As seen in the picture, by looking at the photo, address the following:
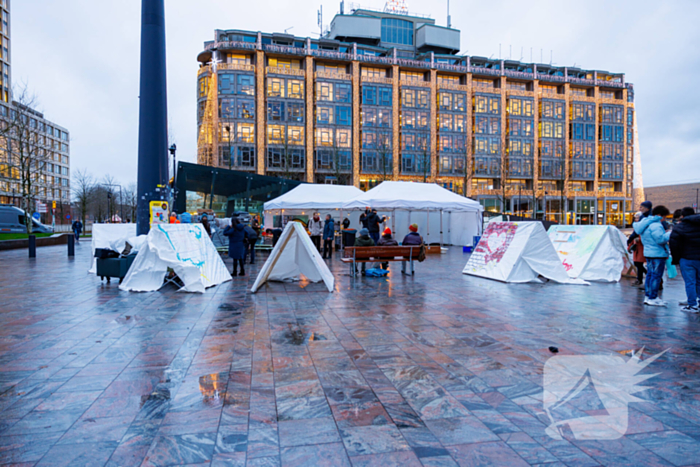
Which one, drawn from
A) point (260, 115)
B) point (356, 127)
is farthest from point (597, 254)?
point (260, 115)

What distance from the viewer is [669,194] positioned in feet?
293

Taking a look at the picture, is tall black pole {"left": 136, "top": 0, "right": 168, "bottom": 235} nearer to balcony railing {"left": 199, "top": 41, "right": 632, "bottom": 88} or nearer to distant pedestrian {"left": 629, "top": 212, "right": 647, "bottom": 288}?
distant pedestrian {"left": 629, "top": 212, "right": 647, "bottom": 288}

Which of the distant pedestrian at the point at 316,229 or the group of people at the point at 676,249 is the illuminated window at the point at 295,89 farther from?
the group of people at the point at 676,249

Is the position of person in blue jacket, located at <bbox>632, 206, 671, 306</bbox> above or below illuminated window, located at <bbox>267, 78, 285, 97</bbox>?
below

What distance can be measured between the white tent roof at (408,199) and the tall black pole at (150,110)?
826 centimetres

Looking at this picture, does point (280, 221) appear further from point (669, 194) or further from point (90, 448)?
point (669, 194)

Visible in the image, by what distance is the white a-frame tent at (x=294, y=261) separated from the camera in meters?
8.59

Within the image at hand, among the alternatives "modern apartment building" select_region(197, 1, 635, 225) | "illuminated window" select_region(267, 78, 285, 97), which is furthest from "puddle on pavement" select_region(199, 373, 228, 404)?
"illuminated window" select_region(267, 78, 285, 97)

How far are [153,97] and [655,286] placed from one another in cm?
1346

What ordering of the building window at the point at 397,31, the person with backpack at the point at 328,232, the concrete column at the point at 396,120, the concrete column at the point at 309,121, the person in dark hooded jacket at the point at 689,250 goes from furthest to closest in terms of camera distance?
1. the building window at the point at 397,31
2. the concrete column at the point at 396,120
3. the concrete column at the point at 309,121
4. the person with backpack at the point at 328,232
5. the person in dark hooded jacket at the point at 689,250

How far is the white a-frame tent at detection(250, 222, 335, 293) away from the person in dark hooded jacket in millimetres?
6102

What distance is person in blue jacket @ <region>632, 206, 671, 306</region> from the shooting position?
709 cm

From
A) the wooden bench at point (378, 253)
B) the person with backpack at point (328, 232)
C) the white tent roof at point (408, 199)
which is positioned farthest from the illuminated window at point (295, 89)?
the wooden bench at point (378, 253)

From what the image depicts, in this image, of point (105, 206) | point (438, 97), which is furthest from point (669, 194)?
point (105, 206)
